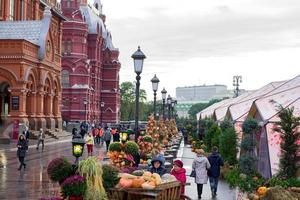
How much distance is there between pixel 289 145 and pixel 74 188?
24.1ft

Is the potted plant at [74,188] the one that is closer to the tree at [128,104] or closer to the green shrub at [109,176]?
the green shrub at [109,176]

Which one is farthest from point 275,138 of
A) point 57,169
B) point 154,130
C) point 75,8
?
point 75,8

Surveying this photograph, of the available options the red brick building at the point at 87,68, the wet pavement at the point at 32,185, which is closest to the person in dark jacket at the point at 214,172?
the wet pavement at the point at 32,185

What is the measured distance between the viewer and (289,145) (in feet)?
46.2

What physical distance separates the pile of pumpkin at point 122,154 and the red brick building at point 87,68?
189 feet

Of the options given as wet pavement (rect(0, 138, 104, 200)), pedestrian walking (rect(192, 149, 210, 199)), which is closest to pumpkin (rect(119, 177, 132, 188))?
wet pavement (rect(0, 138, 104, 200))

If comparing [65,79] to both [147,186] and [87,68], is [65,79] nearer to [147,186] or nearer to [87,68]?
[87,68]

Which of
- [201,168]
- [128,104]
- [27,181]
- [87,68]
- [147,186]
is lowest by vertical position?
[27,181]

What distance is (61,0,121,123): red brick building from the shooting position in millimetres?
77438

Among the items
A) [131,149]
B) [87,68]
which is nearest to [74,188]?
[131,149]

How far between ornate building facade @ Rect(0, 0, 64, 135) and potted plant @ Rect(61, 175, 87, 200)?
105 feet

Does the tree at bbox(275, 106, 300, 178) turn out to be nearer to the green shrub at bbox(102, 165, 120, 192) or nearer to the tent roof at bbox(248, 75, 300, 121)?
the tent roof at bbox(248, 75, 300, 121)

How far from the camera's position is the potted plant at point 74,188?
868 cm

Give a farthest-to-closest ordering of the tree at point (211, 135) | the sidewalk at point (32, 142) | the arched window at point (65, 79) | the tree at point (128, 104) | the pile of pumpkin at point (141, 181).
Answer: the tree at point (128, 104), the arched window at point (65, 79), the sidewalk at point (32, 142), the tree at point (211, 135), the pile of pumpkin at point (141, 181)
